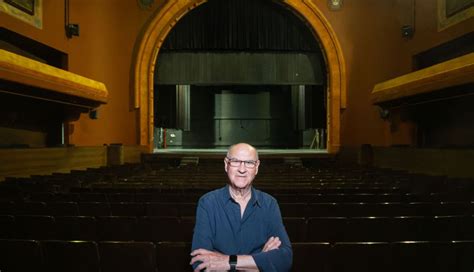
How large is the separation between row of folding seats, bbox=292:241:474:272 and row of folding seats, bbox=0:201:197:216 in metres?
1.30

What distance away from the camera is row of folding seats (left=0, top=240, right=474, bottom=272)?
2035 mm

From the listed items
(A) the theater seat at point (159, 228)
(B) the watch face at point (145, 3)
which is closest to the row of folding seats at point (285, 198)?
(A) the theater seat at point (159, 228)

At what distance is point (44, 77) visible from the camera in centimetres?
675

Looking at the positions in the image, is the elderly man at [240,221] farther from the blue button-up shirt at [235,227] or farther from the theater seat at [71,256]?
the theater seat at [71,256]

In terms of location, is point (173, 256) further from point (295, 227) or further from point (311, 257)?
point (295, 227)

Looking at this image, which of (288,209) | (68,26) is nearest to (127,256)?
(288,209)

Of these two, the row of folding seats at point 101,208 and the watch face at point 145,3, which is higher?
the watch face at point 145,3

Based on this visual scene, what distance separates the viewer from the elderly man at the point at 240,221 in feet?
5.73

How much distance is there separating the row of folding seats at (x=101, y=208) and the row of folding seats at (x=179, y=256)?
1.02 meters

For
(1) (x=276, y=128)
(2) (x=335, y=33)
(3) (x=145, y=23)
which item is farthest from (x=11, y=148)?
(1) (x=276, y=128)

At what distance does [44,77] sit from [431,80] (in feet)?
23.5

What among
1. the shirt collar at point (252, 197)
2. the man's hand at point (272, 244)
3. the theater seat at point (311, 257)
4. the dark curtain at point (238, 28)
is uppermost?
the dark curtain at point (238, 28)

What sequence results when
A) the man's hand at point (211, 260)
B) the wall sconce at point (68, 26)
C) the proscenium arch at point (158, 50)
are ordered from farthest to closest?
the proscenium arch at point (158, 50) < the wall sconce at point (68, 26) < the man's hand at point (211, 260)

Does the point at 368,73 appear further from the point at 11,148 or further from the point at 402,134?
the point at 11,148
